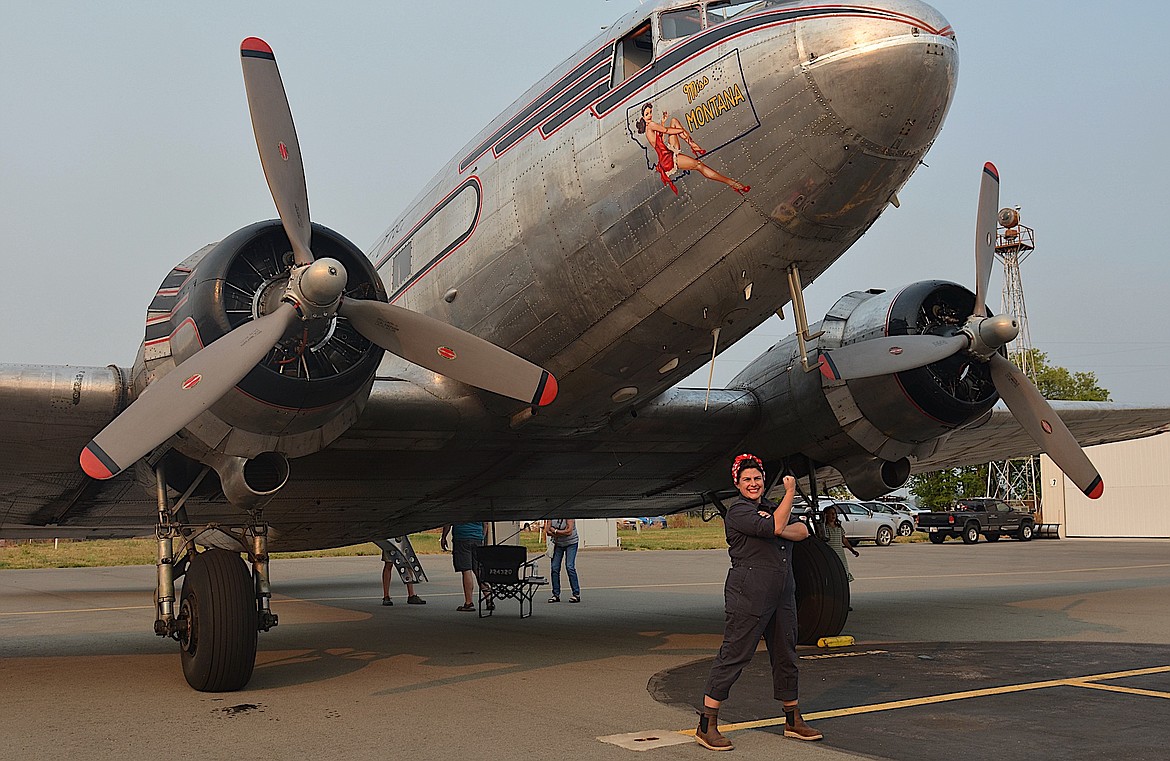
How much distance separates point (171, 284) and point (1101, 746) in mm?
6734

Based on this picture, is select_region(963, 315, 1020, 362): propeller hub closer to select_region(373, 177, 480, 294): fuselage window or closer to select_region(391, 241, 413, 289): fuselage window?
select_region(373, 177, 480, 294): fuselage window

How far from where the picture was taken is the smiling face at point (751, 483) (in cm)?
564

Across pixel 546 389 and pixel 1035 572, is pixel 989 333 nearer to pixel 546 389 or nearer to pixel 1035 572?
pixel 546 389

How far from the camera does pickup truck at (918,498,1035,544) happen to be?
39375 millimetres

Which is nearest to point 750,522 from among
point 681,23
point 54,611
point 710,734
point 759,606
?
point 759,606

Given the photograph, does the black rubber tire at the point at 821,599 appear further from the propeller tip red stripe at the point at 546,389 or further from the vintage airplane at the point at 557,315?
the propeller tip red stripe at the point at 546,389

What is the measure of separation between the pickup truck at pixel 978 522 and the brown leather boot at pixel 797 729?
3670cm

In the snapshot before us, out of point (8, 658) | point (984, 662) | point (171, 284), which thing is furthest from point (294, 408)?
point (984, 662)

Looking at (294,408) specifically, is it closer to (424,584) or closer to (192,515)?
(192,515)

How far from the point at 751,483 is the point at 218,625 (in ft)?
13.6

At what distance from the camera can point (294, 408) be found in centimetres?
707

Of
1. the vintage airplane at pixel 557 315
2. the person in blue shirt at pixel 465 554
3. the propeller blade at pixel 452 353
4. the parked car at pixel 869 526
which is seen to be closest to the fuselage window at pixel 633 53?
the vintage airplane at pixel 557 315

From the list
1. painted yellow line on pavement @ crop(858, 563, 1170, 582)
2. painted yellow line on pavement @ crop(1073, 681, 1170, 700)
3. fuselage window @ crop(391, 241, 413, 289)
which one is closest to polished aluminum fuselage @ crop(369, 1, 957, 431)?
fuselage window @ crop(391, 241, 413, 289)

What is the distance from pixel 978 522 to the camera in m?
39.4
